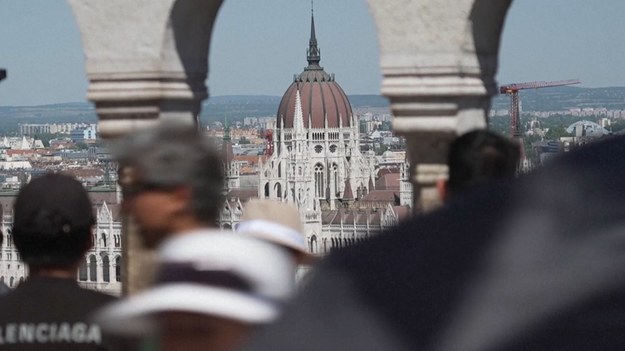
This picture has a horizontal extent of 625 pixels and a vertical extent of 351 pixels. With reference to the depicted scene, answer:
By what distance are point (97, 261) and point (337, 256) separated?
6386cm

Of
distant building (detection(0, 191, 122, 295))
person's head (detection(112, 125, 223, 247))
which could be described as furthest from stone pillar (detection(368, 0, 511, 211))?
distant building (detection(0, 191, 122, 295))

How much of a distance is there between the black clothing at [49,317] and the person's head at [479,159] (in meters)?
0.75

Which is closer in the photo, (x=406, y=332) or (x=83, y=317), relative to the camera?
(x=406, y=332)

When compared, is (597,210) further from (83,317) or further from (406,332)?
(83,317)

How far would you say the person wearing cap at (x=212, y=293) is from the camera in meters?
1.52

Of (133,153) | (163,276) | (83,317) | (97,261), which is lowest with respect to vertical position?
(97,261)

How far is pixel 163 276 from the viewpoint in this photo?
1593 mm

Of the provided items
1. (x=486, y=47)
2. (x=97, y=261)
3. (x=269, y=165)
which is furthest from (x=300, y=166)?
(x=486, y=47)

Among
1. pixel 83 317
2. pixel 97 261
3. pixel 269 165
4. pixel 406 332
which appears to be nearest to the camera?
pixel 406 332

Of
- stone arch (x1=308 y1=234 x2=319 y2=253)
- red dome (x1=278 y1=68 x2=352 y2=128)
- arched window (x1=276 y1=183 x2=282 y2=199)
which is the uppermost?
red dome (x1=278 y1=68 x2=352 y2=128)

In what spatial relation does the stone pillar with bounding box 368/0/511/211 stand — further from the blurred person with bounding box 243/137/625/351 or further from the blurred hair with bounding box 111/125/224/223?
the blurred person with bounding box 243/137/625/351

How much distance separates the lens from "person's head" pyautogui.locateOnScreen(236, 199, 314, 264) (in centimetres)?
274

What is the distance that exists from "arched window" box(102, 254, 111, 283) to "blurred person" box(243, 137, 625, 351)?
64.1 meters

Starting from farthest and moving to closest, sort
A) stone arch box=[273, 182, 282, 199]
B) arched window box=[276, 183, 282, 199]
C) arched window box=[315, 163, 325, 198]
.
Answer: arched window box=[315, 163, 325, 198] < stone arch box=[273, 182, 282, 199] < arched window box=[276, 183, 282, 199]
